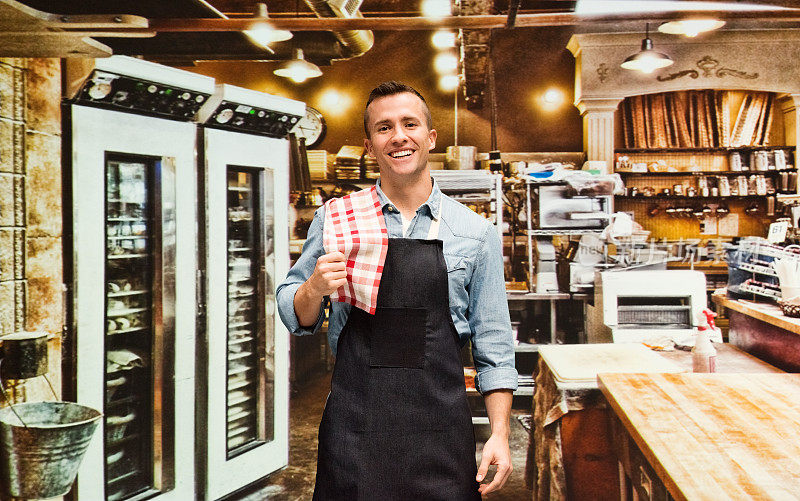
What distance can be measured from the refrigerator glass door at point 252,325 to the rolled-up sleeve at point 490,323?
6.40 feet

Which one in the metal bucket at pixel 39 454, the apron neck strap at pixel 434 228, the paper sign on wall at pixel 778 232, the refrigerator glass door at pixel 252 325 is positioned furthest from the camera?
the refrigerator glass door at pixel 252 325

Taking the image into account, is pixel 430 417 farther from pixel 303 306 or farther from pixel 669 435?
pixel 669 435

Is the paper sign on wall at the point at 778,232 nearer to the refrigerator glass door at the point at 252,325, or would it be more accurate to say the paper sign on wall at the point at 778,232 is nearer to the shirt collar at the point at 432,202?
the shirt collar at the point at 432,202

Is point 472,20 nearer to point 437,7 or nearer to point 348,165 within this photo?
point 437,7

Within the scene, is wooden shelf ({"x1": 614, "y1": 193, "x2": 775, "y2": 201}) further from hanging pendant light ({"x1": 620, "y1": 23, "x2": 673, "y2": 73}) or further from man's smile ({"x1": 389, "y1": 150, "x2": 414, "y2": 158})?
man's smile ({"x1": 389, "y1": 150, "x2": 414, "y2": 158})

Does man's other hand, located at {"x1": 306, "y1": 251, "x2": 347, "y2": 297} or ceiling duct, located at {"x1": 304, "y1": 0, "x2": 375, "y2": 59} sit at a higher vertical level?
ceiling duct, located at {"x1": 304, "y1": 0, "x2": 375, "y2": 59}

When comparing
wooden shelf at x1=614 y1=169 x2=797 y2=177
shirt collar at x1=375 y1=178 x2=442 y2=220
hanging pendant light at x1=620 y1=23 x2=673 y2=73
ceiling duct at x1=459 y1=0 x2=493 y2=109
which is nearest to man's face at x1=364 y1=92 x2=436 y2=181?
shirt collar at x1=375 y1=178 x2=442 y2=220

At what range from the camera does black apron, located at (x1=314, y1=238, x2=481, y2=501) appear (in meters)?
1.46

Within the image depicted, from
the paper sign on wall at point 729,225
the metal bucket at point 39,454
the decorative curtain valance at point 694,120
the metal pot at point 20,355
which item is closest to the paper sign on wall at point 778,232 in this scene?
the metal bucket at point 39,454

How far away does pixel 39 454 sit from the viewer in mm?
2125

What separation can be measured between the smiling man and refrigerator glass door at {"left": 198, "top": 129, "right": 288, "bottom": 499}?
6.04ft

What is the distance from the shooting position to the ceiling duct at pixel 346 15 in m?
→ 3.75

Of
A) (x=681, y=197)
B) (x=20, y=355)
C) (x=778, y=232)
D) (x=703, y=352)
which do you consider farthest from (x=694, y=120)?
(x=20, y=355)

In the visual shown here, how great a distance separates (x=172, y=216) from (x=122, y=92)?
2.04ft
